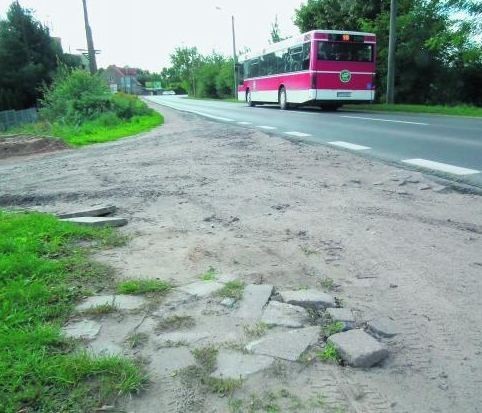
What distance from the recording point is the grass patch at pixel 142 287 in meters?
3.28

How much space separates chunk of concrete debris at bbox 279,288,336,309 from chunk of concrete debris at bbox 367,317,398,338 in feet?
1.04

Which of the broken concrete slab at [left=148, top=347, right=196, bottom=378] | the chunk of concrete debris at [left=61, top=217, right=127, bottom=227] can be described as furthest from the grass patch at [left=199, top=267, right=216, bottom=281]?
the chunk of concrete debris at [left=61, top=217, right=127, bottom=227]

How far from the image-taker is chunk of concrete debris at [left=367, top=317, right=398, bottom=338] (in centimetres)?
268

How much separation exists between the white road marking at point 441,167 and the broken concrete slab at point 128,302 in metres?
5.29

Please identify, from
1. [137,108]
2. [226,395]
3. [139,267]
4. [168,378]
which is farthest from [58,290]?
[137,108]

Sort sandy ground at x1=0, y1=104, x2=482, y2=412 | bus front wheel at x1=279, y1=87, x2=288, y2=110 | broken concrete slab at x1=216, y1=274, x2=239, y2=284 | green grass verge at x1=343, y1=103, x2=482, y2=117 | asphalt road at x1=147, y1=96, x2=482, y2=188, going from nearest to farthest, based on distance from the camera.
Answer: sandy ground at x1=0, y1=104, x2=482, y2=412 → broken concrete slab at x1=216, y1=274, x2=239, y2=284 → asphalt road at x1=147, y1=96, x2=482, y2=188 → green grass verge at x1=343, y1=103, x2=482, y2=117 → bus front wheel at x1=279, y1=87, x2=288, y2=110

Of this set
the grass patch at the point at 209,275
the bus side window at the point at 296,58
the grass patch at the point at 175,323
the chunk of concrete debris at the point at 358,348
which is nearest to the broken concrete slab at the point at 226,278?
the grass patch at the point at 209,275

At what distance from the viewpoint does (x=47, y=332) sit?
2.63 metres

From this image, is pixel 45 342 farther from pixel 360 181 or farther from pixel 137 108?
pixel 137 108

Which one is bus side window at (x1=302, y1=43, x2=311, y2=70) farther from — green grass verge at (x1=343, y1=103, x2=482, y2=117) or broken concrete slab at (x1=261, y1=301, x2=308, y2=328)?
broken concrete slab at (x1=261, y1=301, x2=308, y2=328)

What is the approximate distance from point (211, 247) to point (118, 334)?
64.1 inches

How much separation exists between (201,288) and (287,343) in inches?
37.2

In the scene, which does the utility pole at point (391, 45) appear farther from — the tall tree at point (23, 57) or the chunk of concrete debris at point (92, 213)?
the tall tree at point (23, 57)

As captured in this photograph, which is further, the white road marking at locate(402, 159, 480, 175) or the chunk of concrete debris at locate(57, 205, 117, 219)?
the white road marking at locate(402, 159, 480, 175)
